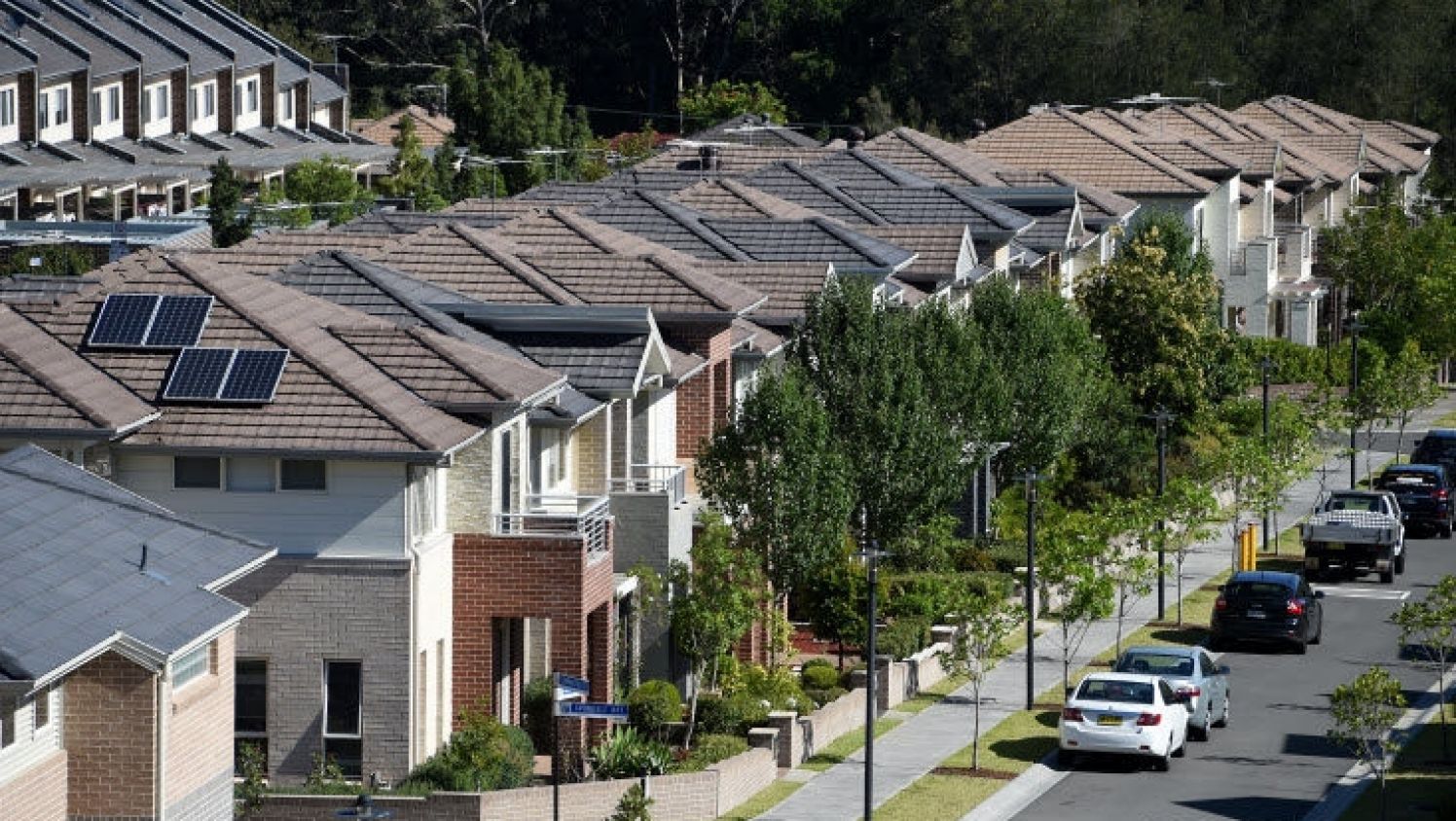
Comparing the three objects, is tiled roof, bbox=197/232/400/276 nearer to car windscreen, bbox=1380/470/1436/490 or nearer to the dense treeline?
car windscreen, bbox=1380/470/1436/490

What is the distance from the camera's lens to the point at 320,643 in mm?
49469

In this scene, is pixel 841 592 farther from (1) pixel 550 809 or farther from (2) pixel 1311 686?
(1) pixel 550 809

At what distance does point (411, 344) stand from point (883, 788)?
9967 millimetres

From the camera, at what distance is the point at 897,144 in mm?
102938

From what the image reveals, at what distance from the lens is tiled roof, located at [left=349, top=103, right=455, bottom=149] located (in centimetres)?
15446

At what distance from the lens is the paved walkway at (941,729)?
5178cm

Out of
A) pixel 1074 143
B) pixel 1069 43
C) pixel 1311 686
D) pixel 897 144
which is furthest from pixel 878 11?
pixel 1311 686

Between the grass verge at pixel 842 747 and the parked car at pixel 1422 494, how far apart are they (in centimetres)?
2867

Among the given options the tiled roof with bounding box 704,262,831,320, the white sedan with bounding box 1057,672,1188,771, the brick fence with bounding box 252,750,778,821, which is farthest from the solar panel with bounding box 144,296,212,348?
the tiled roof with bounding box 704,262,831,320

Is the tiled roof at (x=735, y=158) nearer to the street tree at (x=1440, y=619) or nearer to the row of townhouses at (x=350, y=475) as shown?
the row of townhouses at (x=350, y=475)

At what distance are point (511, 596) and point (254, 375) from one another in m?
5.18

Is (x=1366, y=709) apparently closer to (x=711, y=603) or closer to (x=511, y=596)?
(x=711, y=603)

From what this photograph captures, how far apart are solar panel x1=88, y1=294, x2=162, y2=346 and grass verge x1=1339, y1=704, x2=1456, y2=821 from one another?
1946 cm

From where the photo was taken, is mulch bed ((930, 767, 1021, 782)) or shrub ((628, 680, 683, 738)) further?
shrub ((628, 680, 683, 738))
